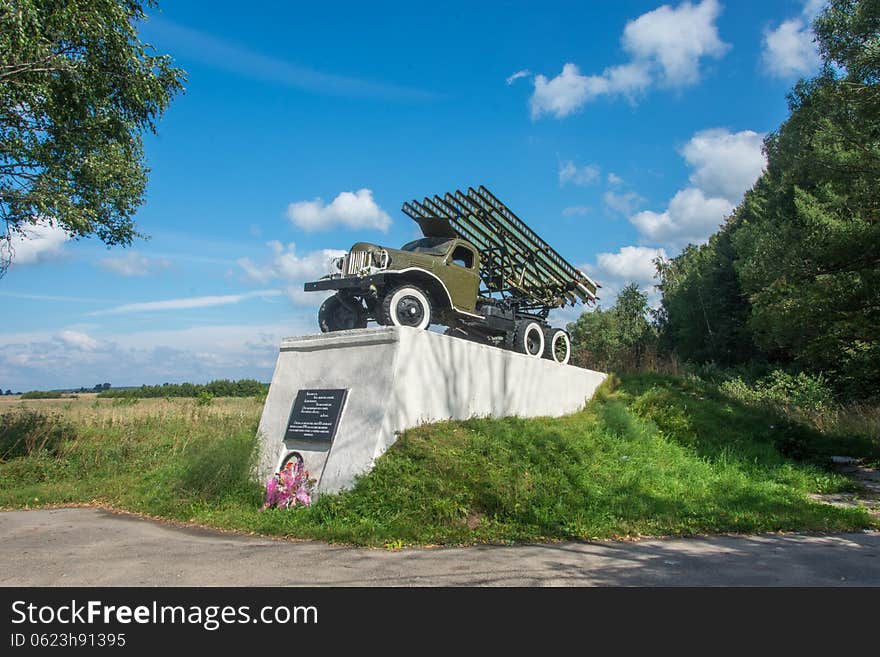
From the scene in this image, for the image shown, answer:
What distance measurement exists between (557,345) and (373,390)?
5548 mm

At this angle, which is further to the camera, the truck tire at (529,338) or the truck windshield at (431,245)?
the truck tire at (529,338)

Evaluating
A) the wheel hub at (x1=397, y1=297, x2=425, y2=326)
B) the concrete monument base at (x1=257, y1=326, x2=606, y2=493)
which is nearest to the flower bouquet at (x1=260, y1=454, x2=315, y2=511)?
the concrete monument base at (x1=257, y1=326, x2=606, y2=493)

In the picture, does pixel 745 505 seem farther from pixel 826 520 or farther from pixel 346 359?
pixel 346 359

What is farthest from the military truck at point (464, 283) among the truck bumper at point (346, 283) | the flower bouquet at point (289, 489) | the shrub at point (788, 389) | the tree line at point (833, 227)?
the shrub at point (788, 389)

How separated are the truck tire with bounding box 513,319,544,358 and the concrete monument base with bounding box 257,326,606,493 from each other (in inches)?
36.0

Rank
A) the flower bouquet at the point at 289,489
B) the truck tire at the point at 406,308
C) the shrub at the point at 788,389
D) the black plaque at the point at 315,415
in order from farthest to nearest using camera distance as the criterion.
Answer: the shrub at the point at 788,389
the truck tire at the point at 406,308
the black plaque at the point at 315,415
the flower bouquet at the point at 289,489

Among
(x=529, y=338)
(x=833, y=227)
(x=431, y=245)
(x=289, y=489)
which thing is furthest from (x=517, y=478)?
(x=833, y=227)

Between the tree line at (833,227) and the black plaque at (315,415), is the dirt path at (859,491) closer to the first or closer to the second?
the tree line at (833,227)

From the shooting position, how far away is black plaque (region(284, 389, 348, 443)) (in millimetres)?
8383

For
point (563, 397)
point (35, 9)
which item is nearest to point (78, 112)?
point (35, 9)

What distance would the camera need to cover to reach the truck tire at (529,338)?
449 inches

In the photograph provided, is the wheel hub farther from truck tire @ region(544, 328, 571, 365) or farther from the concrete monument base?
truck tire @ region(544, 328, 571, 365)

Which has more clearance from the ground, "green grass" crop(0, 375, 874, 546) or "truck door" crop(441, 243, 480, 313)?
"truck door" crop(441, 243, 480, 313)

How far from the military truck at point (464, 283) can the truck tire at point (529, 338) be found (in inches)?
0.8
